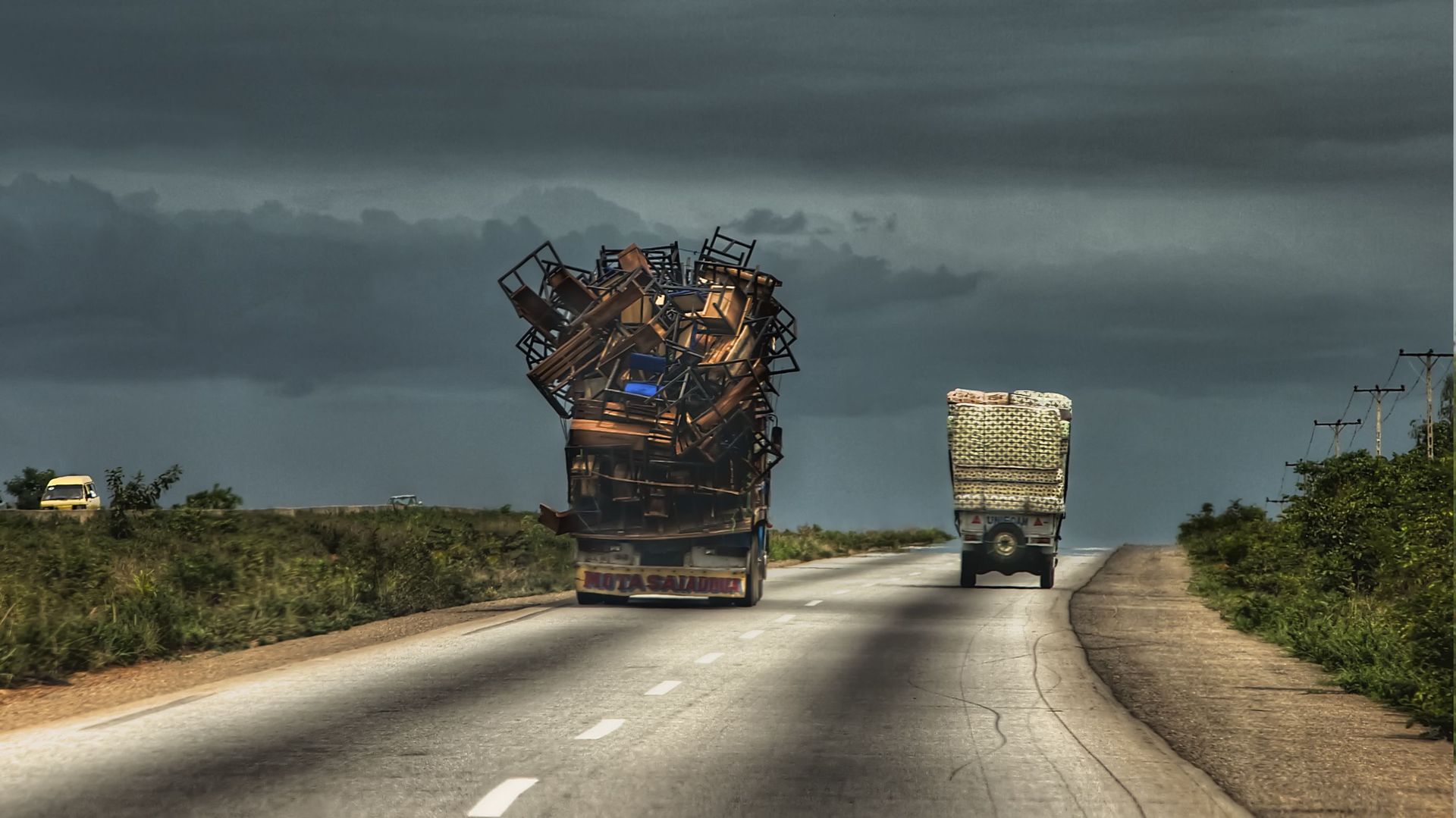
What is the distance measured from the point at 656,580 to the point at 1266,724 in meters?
13.2

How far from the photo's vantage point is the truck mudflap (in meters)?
26.2

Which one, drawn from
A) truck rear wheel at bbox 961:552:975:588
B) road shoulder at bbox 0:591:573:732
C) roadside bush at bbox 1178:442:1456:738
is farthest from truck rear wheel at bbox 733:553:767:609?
truck rear wheel at bbox 961:552:975:588

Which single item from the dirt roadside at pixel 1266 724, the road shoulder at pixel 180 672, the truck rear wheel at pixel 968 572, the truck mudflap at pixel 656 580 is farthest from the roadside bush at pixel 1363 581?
the road shoulder at pixel 180 672

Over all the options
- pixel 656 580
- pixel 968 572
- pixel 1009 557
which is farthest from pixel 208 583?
pixel 968 572

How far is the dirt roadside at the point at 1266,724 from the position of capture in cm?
1051

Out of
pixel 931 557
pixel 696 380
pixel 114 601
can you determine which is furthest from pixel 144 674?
pixel 931 557

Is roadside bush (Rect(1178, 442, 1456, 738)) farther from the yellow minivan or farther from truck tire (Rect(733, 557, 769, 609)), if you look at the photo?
the yellow minivan

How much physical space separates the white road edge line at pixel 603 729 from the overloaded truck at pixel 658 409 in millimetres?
12279

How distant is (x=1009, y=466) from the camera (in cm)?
3609

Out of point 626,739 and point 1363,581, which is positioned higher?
point 1363,581

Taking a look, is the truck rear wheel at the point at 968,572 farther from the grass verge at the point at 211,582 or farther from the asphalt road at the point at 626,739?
the asphalt road at the point at 626,739

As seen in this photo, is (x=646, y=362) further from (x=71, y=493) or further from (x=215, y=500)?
(x=71, y=493)

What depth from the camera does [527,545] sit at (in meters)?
41.1

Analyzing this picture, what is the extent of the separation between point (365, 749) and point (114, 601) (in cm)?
1193
